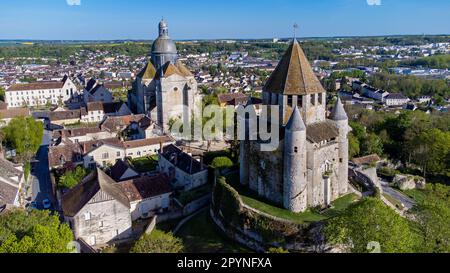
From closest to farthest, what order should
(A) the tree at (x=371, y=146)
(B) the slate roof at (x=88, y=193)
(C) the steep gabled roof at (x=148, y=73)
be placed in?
(B) the slate roof at (x=88, y=193), (A) the tree at (x=371, y=146), (C) the steep gabled roof at (x=148, y=73)

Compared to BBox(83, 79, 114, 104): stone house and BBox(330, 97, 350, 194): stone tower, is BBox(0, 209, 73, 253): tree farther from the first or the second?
BBox(83, 79, 114, 104): stone house

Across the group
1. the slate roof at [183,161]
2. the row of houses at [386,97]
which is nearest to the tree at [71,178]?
the slate roof at [183,161]

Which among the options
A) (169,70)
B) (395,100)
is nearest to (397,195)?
(169,70)

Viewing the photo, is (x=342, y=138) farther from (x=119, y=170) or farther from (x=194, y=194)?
(x=119, y=170)

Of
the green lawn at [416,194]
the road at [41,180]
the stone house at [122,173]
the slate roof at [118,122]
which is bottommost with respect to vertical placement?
the green lawn at [416,194]

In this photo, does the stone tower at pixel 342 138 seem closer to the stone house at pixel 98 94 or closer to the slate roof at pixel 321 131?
the slate roof at pixel 321 131

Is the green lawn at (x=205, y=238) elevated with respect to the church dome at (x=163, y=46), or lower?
lower
